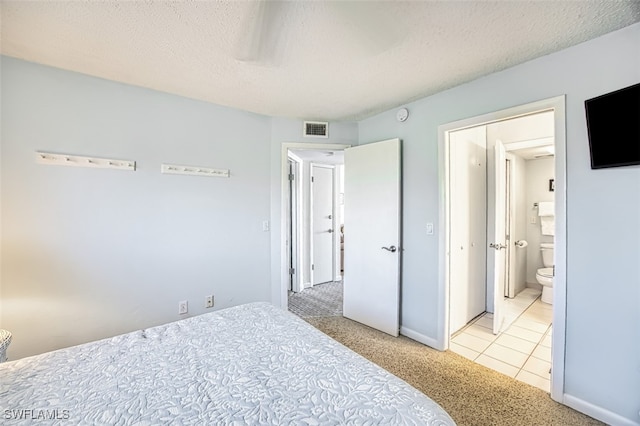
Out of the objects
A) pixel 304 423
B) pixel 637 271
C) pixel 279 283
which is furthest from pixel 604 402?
pixel 279 283

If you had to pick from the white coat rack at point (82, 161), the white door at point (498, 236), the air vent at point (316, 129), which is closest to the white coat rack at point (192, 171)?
the white coat rack at point (82, 161)

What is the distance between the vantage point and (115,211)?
7.15 feet

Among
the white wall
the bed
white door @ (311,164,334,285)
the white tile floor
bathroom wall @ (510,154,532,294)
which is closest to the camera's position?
the bed

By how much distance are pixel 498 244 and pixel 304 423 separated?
269 centimetres

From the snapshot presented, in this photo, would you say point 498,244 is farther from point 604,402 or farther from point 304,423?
point 304,423

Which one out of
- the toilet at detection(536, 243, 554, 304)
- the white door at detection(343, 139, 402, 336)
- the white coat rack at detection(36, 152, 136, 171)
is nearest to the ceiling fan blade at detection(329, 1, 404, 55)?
the white door at detection(343, 139, 402, 336)

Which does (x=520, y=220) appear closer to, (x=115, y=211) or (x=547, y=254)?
(x=547, y=254)

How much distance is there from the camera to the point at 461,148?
2758 mm

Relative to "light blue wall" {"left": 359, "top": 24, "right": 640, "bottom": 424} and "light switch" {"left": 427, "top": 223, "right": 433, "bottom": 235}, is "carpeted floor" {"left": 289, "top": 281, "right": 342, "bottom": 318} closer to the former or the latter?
"light switch" {"left": 427, "top": 223, "right": 433, "bottom": 235}

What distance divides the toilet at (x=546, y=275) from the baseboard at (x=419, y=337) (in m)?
2.10

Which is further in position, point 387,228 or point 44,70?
point 387,228

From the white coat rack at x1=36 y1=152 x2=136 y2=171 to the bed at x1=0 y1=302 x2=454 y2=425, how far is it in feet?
4.64

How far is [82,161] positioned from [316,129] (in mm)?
2132

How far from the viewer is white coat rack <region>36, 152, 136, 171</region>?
1.92 metres
